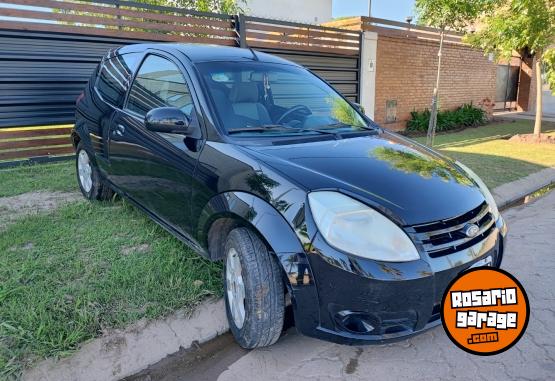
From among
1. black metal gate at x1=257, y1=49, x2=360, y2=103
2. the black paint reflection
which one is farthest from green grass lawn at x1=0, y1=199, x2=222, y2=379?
black metal gate at x1=257, y1=49, x2=360, y2=103

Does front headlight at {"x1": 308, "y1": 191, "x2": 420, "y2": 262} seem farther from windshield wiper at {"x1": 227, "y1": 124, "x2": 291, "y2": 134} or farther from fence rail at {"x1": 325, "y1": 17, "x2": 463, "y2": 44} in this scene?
fence rail at {"x1": 325, "y1": 17, "x2": 463, "y2": 44}

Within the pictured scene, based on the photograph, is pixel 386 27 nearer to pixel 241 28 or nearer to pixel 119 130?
pixel 241 28

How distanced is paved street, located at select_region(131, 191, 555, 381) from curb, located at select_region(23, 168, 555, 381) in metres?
0.08

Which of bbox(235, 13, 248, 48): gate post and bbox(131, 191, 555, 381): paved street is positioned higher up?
bbox(235, 13, 248, 48): gate post

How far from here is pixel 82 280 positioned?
3000 millimetres

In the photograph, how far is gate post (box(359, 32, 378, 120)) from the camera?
33.0 feet

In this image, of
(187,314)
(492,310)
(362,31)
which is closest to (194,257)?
(187,314)

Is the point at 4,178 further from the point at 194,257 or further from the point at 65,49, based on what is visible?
the point at 194,257

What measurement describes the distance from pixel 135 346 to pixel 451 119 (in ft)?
39.0

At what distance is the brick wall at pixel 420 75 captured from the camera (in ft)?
35.2

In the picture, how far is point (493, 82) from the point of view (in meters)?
14.7

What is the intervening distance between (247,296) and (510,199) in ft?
14.8

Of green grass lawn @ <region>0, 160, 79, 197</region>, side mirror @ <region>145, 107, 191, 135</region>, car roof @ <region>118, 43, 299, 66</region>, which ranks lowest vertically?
green grass lawn @ <region>0, 160, 79, 197</region>

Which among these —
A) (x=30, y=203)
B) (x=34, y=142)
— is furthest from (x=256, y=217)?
(x=34, y=142)
